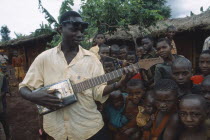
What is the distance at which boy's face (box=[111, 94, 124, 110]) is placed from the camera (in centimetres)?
286

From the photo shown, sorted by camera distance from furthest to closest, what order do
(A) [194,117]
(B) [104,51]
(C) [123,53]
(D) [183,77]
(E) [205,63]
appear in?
1. (C) [123,53]
2. (B) [104,51]
3. (E) [205,63]
4. (D) [183,77]
5. (A) [194,117]

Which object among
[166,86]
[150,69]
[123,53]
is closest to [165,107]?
[166,86]

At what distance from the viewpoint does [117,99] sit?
2.86 metres

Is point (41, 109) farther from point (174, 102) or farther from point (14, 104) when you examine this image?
point (14, 104)

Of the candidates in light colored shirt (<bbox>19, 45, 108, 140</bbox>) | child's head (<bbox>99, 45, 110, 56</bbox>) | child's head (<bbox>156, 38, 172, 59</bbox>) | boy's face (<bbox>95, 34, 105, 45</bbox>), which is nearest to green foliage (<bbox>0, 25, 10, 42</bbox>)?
boy's face (<bbox>95, 34, 105, 45</bbox>)

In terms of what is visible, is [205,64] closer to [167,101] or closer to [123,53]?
[167,101]

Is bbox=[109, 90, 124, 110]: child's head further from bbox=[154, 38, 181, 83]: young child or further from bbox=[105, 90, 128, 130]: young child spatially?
bbox=[154, 38, 181, 83]: young child

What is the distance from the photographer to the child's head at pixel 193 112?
1.81 meters

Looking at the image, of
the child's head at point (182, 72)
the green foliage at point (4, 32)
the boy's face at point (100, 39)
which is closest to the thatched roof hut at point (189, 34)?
the boy's face at point (100, 39)

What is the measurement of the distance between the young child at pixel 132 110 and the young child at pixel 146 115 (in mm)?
102

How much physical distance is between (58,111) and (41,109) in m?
0.19

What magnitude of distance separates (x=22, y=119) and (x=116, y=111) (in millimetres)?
4616

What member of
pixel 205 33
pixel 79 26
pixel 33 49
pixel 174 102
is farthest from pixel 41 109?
pixel 33 49

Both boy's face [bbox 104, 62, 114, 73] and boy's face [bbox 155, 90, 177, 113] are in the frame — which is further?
boy's face [bbox 104, 62, 114, 73]
